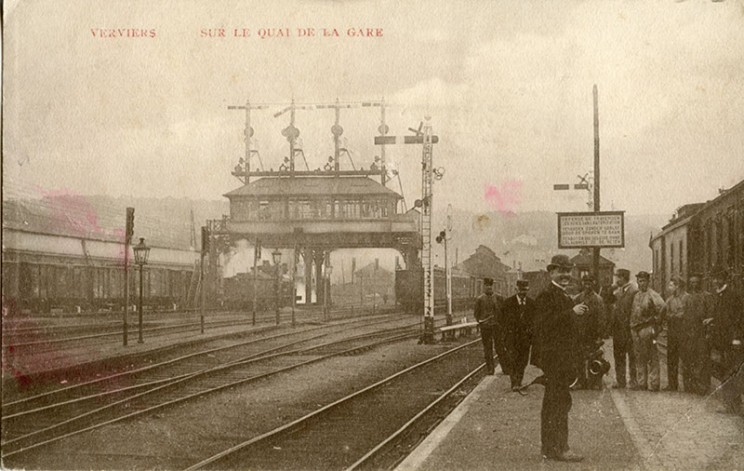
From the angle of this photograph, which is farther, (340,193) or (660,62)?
(340,193)

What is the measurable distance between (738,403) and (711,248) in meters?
2.52

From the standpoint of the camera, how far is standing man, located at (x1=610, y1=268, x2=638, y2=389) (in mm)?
8141

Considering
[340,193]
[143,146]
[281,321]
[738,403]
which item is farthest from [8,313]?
[281,321]

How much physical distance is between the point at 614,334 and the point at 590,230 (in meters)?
1.97

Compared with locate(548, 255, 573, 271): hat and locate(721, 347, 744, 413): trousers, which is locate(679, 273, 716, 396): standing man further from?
locate(548, 255, 573, 271): hat

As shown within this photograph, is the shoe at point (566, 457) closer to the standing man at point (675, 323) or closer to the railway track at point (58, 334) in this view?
the standing man at point (675, 323)

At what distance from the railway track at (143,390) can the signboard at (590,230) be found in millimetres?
3888

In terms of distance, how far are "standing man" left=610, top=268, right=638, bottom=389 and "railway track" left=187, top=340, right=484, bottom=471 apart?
1.78 m

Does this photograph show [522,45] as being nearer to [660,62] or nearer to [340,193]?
[660,62]

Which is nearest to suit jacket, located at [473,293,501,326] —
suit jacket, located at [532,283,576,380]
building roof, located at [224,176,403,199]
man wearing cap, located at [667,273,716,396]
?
man wearing cap, located at [667,273,716,396]

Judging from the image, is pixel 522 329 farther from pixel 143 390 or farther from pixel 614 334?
pixel 143 390

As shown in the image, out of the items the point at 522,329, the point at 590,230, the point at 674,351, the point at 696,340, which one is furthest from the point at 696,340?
the point at 522,329

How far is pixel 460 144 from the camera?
673 centimetres

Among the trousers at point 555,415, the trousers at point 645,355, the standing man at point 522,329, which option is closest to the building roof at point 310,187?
the standing man at point 522,329
